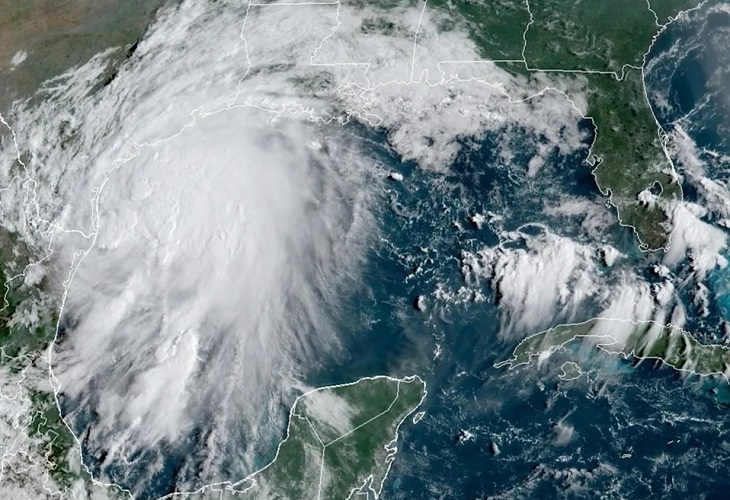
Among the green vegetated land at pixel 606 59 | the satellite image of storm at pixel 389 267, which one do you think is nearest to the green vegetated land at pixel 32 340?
the satellite image of storm at pixel 389 267

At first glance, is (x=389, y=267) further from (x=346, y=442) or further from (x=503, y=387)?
(x=346, y=442)

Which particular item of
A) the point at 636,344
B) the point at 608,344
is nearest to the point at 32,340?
the point at 608,344

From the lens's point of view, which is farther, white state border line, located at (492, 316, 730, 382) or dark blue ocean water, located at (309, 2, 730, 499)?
white state border line, located at (492, 316, 730, 382)

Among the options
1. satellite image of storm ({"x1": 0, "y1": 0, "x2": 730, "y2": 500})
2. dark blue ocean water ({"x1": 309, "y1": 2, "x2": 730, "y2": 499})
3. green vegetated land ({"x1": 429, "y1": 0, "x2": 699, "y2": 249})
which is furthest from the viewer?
green vegetated land ({"x1": 429, "y1": 0, "x2": 699, "y2": 249})

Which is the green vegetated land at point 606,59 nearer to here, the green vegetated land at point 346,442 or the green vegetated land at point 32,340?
the green vegetated land at point 346,442

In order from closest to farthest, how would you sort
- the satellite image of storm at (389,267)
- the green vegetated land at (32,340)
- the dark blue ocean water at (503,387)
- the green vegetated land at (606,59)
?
the dark blue ocean water at (503,387) < the satellite image of storm at (389,267) < the green vegetated land at (606,59) < the green vegetated land at (32,340)

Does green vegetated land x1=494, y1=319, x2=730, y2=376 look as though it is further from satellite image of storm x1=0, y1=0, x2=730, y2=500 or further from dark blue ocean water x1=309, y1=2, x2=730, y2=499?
dark blue ocean water x1=309, y1=2, x2=730, y2=499

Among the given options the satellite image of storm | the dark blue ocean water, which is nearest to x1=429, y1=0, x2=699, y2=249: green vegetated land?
the satellite image of storm

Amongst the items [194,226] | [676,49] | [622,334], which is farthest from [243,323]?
[676,49]
